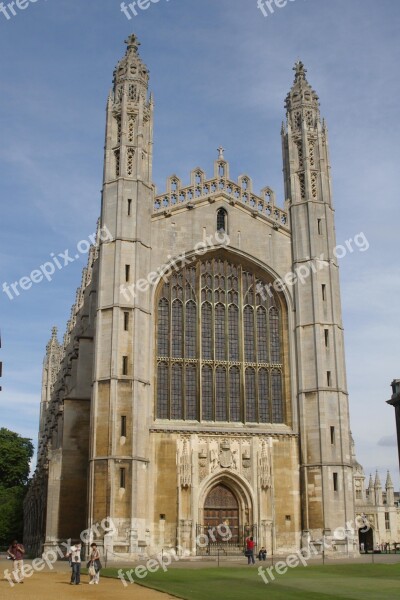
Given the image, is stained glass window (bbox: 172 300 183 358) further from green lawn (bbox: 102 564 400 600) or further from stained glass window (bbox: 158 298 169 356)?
green lawn (bbox: 102 564 400 600)

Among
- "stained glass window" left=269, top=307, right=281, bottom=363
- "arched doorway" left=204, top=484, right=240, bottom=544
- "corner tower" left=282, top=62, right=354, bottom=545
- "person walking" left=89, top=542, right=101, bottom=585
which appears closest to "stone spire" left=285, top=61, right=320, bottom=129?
"corner tower" left=282, top=62, right=354, bottom=545

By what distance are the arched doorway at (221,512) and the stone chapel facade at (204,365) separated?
7 centimetres

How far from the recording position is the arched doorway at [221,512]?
3466 centimetres

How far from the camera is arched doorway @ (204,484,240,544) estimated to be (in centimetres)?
3466

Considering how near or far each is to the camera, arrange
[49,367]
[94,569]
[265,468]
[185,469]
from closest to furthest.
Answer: [94,569], [185,469], [265,468], [49,367]

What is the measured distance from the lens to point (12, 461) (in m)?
68.8

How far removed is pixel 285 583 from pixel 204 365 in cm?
1786

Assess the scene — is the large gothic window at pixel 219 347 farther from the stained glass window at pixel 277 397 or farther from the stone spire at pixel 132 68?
the stone spire at pixel 132 68

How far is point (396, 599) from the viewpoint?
51.0 feet

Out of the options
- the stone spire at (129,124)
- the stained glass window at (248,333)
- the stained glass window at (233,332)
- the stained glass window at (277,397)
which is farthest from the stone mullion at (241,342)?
the stone spire at (129,124)

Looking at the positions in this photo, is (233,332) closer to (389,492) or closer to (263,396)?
(263,396)

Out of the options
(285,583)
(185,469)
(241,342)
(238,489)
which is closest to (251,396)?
(241,342)

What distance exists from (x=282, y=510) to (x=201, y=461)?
15.2ft

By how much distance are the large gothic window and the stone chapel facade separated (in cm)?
7
